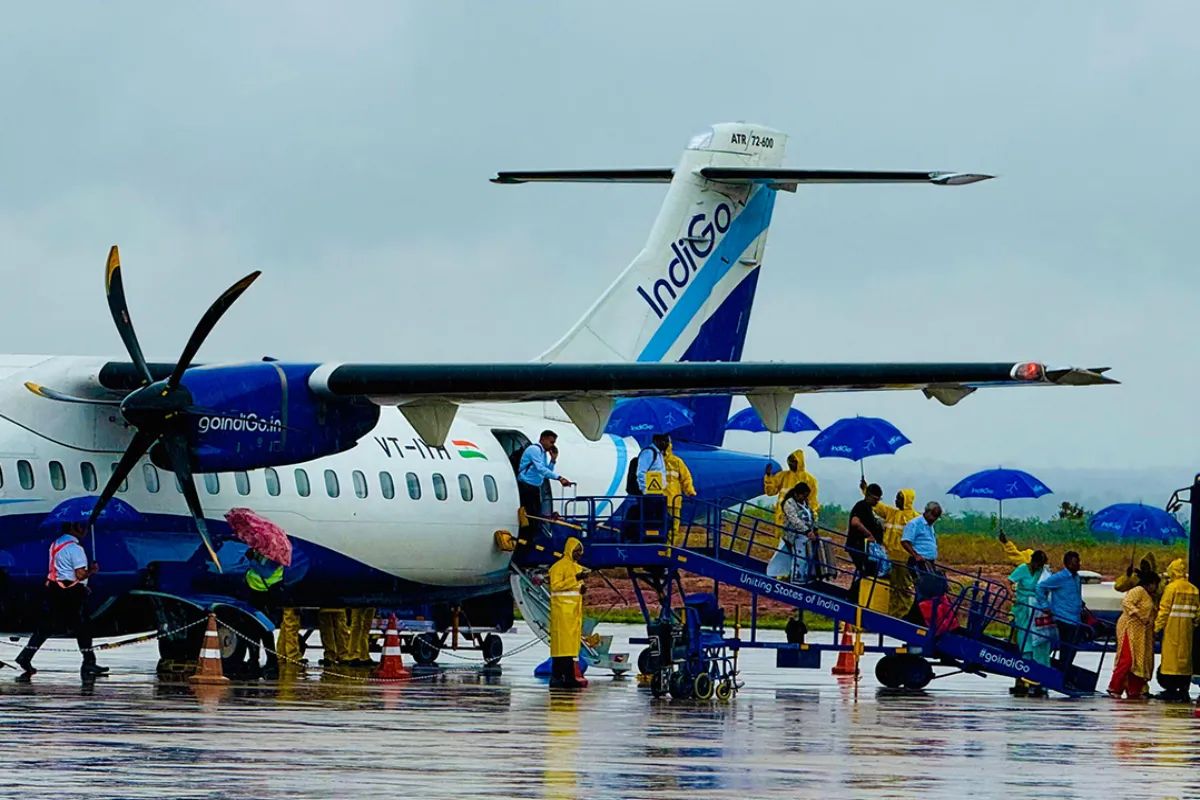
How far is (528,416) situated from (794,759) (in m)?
13.0

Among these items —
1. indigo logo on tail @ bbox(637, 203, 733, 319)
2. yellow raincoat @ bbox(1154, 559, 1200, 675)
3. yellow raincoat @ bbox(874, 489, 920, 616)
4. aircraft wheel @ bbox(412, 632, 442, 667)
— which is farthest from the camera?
aircraft wheel @ bbox(412, 632, 442, 667)

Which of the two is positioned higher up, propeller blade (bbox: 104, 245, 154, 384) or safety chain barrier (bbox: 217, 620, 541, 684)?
propeller blade (bbox: 104, 245, 154, 384)

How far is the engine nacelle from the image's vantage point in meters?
19.4

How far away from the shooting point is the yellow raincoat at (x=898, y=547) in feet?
72.0

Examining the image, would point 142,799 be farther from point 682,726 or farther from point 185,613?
point 185,613

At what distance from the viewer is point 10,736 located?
13273mm

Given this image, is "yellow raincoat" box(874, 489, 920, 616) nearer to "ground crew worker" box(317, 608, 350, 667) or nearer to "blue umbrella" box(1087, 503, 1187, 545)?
"ground crew worker" box(317, 608, 350, 667)

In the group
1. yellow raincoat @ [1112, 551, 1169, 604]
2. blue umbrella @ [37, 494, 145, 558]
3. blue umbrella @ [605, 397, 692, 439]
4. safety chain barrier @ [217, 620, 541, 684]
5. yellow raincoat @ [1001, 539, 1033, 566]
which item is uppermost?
blue umbrella @ [605, 397, 692, 439]

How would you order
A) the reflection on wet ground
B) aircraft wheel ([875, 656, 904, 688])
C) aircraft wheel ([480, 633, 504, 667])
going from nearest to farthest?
1. the reflection on wet ground
2. aircraft wheel ([875, 656, 904, 688])
3. aircraft wheel ([480, 633, 504, 667])

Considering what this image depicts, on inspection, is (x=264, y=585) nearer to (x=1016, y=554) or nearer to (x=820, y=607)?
(x=820, y=607)

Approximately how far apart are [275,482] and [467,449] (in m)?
3.11

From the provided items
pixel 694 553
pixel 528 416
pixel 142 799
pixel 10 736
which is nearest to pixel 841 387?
pixel 694 553

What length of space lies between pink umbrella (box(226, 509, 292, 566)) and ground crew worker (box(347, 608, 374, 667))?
2.83 meters

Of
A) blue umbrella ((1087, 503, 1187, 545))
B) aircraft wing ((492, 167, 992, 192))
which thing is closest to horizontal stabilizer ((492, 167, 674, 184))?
aircraft wing ((492, 167, 992, 192))
